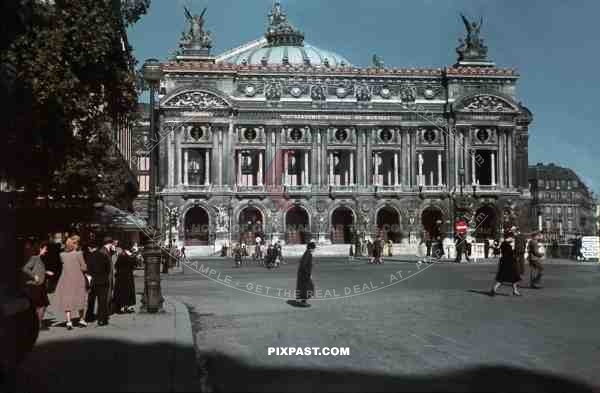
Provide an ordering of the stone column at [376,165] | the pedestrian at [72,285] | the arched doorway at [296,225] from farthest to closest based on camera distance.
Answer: the stone column at [376,165], the arched doorway at [296,225], the pedestrian at [72,285]

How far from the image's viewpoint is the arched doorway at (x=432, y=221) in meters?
73.4

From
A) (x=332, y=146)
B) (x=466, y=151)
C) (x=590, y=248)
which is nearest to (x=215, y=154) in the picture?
(x=332, y=146)

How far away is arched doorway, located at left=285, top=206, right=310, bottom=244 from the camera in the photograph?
71.7 meters

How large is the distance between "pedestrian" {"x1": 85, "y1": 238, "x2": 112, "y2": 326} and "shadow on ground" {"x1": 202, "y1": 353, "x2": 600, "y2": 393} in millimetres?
5589

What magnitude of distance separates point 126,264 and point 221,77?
56541 millimetres

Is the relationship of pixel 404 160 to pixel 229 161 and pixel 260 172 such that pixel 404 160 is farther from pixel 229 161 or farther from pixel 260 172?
pixel 229 161

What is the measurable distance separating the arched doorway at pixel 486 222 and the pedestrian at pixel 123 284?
5912 centimetres

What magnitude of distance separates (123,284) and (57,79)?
15.4 feet

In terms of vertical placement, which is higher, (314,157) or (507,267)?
(314,157)

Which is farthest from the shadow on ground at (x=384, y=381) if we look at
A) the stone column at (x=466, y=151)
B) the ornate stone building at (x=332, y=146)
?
the stone column at (x=466, y=151)

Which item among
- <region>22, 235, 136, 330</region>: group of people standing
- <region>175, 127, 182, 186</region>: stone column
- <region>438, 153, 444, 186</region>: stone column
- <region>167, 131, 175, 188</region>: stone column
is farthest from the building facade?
<region>22, 235, 136, 330</region>: group of people standing

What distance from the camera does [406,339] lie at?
488 inches

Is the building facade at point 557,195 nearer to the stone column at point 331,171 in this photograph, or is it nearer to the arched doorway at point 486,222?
the arched doorway at point 486,222

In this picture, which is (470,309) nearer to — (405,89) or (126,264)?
(126,264)
